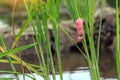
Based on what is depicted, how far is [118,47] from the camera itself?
1.67 m

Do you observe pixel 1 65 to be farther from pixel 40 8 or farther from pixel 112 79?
pixel 40 8

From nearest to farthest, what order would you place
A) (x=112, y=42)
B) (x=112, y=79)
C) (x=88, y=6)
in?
(x=88, y=6) < (x=112, y=79) < (x=112, y=42)

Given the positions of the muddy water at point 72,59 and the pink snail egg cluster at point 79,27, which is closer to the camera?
the pink snail egg cluster at point 79,27

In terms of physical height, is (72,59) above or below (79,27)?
→ above

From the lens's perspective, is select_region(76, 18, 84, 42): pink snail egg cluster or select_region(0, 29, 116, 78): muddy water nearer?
select_region(76, 18, 84, 42): pink snail egg cluster

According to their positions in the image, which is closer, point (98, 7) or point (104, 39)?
point (104, 39)

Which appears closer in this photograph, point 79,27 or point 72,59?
point 79,27

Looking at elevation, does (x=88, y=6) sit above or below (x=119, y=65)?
above

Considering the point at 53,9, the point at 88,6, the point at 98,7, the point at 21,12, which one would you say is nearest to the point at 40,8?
the point at 53,9

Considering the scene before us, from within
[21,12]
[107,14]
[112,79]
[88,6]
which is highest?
[21,12]

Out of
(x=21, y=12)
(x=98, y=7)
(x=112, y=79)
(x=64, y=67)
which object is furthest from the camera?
(x=21, y=12)

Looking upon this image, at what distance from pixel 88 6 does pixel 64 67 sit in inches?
105

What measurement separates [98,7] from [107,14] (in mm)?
489

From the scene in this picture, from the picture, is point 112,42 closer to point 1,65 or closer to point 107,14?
point 107,14
